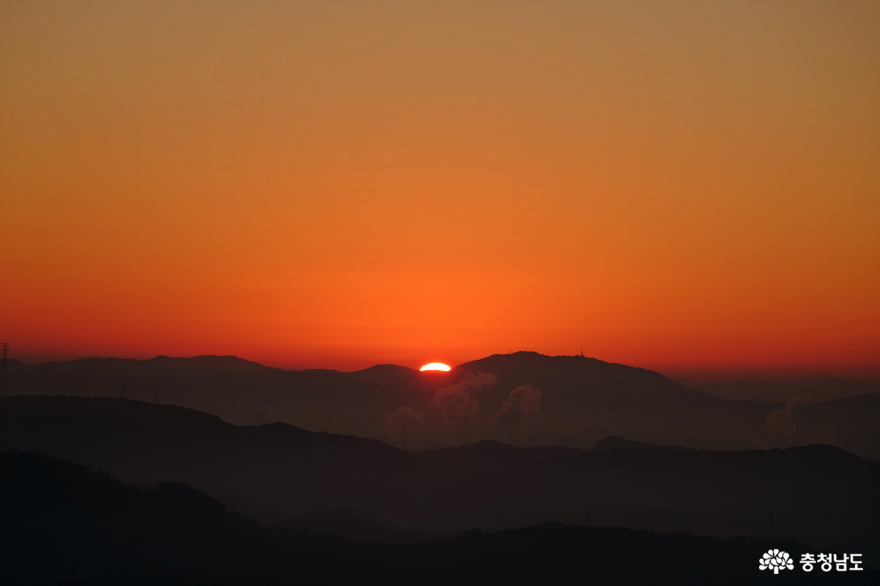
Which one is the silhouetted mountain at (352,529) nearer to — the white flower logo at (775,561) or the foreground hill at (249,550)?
the foreground hill at (249,550)

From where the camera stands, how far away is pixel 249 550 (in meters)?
95.1

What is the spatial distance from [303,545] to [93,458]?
A: 241ft

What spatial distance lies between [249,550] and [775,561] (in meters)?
61.2

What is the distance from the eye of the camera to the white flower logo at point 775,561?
95.1 metres

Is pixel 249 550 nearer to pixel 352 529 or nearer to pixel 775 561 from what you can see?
pixel 352 529

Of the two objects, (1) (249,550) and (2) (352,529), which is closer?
(1) (249,550)

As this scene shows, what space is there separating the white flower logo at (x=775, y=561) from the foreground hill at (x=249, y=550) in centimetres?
113

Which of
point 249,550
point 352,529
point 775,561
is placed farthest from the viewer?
point 352,529

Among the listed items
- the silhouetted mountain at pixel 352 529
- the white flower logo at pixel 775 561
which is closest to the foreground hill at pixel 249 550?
the white flower logo at pixel 775 561

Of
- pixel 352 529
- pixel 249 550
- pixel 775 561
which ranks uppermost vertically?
pixel 775 561

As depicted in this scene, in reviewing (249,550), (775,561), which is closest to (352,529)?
(249,550)

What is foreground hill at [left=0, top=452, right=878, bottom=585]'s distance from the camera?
7519 cm

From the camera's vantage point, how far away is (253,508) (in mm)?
177625

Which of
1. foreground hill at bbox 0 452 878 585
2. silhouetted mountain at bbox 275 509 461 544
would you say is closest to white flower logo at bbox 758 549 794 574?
foreground hill at bbox 0 452 878 585
